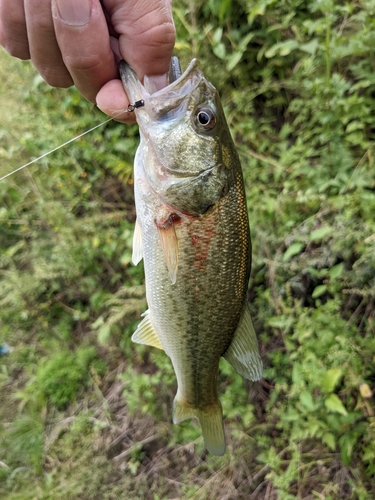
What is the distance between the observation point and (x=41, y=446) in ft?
9.48

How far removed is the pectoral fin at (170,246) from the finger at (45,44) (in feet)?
2.14

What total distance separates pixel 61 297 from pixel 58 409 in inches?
37.7

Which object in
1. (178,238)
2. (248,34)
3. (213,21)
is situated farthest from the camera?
(213,21)

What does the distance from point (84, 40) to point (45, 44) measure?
0.54 feet

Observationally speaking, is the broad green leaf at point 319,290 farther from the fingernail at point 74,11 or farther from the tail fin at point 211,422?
the fingernail at point 74,11

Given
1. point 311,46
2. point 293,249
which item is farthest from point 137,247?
point 311,46

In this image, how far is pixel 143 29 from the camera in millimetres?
1116

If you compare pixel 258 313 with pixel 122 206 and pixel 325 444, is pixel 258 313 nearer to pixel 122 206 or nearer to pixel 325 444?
pixel 325 444

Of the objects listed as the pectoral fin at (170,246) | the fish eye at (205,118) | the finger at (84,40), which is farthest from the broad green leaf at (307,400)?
the finger at (84,40)

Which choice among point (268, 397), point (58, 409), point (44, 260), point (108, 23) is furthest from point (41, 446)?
point (108, 23)

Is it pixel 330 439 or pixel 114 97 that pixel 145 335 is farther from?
pixel 330 439

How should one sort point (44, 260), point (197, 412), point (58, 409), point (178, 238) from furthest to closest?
point (44, 260)
point (58, 409)
point (197, 412)
point (178, 238)

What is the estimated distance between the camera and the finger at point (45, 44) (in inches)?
42.4

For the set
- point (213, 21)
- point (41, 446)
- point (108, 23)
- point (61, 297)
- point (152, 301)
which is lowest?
point (41, 446)
